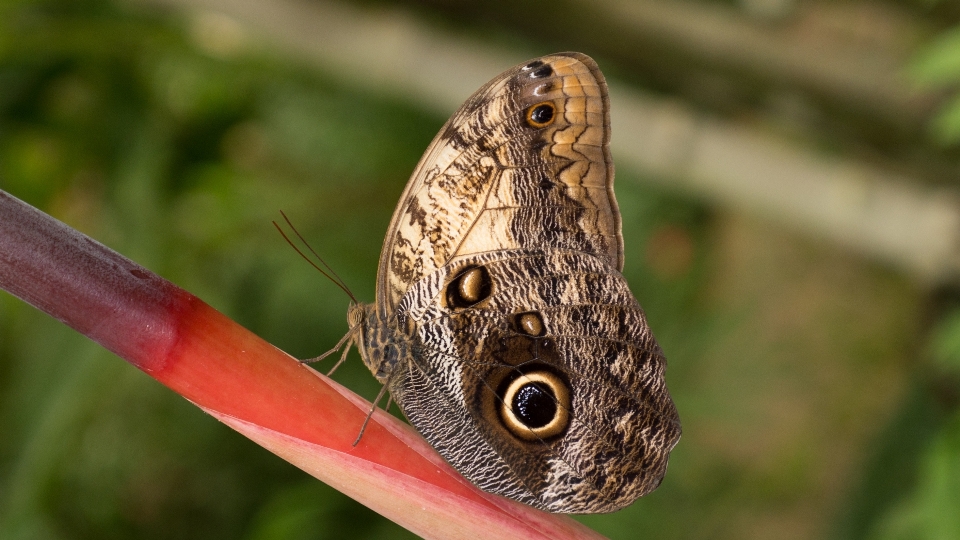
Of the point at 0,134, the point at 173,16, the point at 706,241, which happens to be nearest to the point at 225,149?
the point at 173,16

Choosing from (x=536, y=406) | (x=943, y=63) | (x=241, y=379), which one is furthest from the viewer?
(x=943, y=63)

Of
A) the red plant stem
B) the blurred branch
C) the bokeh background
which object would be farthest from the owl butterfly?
the blurred branch

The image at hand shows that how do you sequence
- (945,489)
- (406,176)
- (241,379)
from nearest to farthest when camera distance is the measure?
(241,379)
(945,489)
(406,176)

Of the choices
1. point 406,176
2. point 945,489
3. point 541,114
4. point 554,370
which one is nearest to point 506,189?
point 541,114

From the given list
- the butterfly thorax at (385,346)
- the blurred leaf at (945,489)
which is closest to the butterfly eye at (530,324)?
the butterfly thorax at (385,346)

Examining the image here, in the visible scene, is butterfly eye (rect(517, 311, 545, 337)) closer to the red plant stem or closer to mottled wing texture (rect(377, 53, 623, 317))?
mottled wing texture (rect(377, 53, 623, 317))

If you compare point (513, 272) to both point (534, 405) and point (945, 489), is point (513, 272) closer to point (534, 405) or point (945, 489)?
point (534, 405)
